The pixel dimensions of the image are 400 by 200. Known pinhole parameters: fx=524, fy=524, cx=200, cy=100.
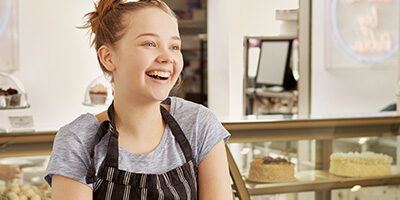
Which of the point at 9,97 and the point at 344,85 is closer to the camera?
the point at 9,97

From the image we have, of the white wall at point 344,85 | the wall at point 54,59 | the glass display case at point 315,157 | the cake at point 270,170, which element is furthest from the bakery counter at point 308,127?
the white wall at point 344,85

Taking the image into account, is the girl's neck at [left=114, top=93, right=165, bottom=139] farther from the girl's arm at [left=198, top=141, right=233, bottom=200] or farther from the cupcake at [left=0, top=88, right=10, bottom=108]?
the cupcake at [left=0, top=88, right=10, bottom=108]

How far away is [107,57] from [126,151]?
0.61 feet

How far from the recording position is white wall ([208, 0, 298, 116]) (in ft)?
14.3

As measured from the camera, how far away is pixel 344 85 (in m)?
4.89

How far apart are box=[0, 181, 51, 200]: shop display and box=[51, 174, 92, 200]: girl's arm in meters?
0.95

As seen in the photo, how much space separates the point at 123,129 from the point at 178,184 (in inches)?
6.0

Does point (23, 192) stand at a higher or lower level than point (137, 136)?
lower

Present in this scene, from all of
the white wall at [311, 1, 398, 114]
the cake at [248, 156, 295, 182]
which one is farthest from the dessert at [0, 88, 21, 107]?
the white wall at [311, 1, 398, 114]

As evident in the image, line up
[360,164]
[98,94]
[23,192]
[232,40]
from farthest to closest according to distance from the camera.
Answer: [232,40], [98,94], [360,164], [23,192]

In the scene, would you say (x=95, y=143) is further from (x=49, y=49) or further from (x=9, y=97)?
(x=49, y=49)

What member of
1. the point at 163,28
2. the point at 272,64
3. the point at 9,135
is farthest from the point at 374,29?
the point at 163,28

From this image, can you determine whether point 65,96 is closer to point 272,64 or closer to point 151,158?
point 272,64

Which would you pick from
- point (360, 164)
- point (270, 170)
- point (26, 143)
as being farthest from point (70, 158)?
point (360, 164)
